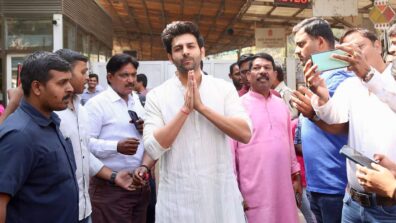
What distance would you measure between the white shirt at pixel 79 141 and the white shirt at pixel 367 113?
1569 millimetres

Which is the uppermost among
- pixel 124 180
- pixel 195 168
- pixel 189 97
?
pixel 189 97

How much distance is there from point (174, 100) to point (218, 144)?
1.26 feet

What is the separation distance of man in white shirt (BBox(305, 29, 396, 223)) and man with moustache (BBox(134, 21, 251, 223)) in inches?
21.8

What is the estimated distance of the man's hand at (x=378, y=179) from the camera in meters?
2.01

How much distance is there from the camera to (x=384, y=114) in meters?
2.49

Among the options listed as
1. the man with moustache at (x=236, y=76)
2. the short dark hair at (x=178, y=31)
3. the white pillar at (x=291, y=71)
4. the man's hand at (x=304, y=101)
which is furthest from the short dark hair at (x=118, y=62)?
the white pillar at (x=291, y=71)

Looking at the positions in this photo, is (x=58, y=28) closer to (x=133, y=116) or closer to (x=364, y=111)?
(x=133, y=116)

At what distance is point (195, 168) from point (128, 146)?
2.95 feet

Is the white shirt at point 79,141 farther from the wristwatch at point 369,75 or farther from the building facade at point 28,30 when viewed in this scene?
the building facade at point 28,30

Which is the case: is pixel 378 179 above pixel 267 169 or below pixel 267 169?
above

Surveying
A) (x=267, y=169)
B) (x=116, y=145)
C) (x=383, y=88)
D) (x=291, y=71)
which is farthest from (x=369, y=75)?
(x=291, y=71)

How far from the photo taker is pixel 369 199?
2.51 m

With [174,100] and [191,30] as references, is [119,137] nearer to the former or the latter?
[174,100]

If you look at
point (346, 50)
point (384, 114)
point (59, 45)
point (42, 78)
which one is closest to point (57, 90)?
point (42, 78)
